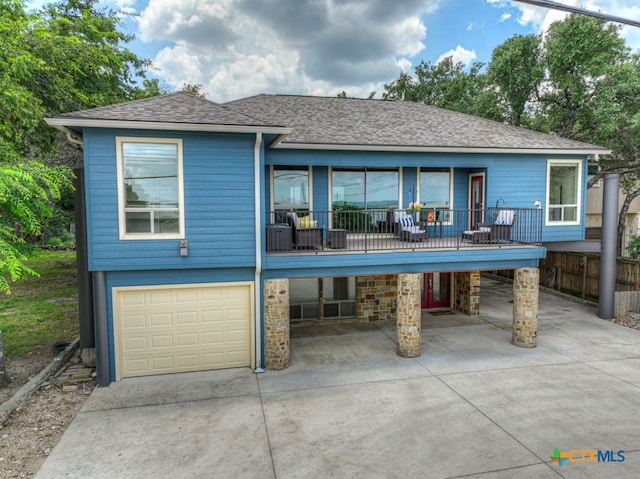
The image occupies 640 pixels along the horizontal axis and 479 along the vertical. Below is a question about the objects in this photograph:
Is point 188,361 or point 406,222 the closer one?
point 188,361

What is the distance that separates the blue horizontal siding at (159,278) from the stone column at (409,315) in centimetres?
345

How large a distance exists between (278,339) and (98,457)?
3764 millimetres

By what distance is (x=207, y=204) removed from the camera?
7.94 meters

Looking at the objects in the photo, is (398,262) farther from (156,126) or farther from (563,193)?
(563,193)

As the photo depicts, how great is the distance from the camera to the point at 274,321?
27.5 feet

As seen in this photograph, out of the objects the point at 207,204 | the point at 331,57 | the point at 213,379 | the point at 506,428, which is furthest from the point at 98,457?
the point at 331,57

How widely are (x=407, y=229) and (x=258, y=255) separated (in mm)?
4271

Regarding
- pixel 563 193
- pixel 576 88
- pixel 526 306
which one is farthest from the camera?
pixel 576 88

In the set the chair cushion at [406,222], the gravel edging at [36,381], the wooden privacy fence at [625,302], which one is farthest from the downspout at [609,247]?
the gravel edging at [36,381]

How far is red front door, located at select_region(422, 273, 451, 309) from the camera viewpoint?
1333 centimetres

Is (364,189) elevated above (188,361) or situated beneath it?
elevated above

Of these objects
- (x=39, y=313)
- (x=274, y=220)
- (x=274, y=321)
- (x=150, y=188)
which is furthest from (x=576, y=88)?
(x=39, y=313)

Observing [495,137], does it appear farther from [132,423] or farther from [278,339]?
[132,423]

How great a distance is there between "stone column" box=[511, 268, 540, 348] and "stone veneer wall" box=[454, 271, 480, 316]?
2.73 meters
